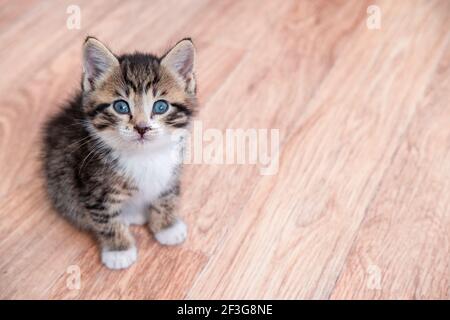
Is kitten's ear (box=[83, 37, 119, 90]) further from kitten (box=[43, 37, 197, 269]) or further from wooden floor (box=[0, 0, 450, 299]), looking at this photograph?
wooden floor (box=[0, 0, 450, 299])

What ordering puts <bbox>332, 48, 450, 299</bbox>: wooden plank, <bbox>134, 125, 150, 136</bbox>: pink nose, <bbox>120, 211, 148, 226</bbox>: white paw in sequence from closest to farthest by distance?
<bbox>134, 125, 150, 136</bbox>: pink nose < <bbox>332, 48, 450, 299</bbox>: wooden plank < <bbox>120, 211, 148, 226</bbox>: white paw

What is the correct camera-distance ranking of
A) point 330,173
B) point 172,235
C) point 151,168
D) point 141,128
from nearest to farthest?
point 141,128
point 151,168
point 172,235
point 330,173

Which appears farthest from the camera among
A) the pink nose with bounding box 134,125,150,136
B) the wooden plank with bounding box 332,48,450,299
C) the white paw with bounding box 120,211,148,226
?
the white paw with bounding box 120,211,148,226

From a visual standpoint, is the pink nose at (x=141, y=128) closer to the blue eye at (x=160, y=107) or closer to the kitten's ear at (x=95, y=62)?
the blue eye at (x=160, y=107)

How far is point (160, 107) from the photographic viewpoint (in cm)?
117

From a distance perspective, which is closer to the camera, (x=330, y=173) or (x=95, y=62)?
(x=95, y=62)

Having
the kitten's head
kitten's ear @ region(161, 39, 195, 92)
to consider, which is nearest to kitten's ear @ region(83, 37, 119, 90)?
the kitten's head

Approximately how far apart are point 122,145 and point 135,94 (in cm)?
13

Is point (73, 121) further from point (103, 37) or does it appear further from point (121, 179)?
point (103, 37)

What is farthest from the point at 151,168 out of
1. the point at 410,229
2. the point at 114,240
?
the point at 410,229

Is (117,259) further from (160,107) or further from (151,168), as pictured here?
(160,107)

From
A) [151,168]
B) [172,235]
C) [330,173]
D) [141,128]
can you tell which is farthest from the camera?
[330,173]

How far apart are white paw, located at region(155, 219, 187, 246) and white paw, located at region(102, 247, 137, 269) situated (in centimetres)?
9

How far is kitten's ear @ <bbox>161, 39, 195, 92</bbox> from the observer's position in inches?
45.9
